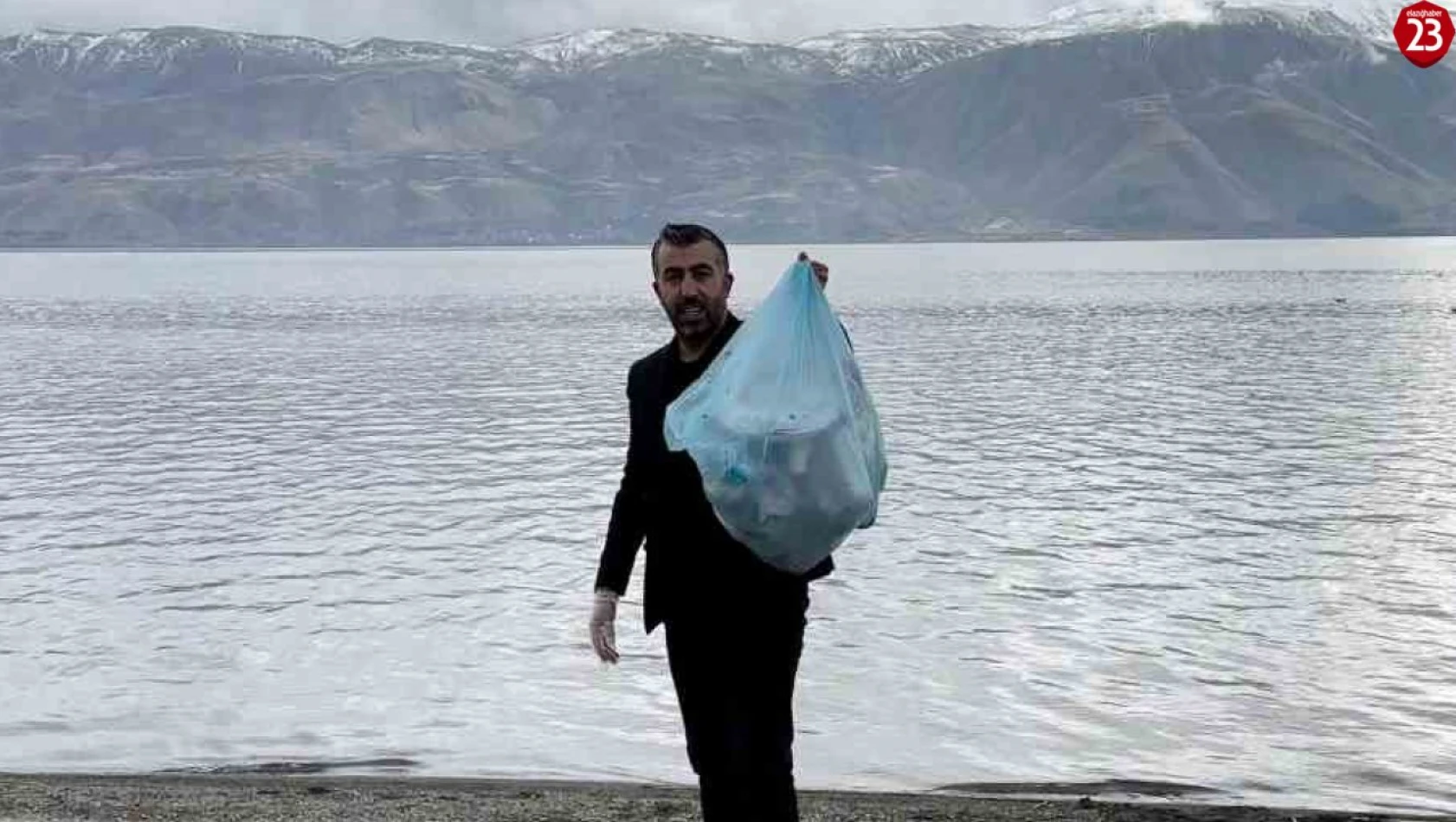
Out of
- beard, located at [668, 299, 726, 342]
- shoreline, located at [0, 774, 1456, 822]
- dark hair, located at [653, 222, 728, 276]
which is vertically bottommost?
shoreline, located at [0, 774, 1456, 822]

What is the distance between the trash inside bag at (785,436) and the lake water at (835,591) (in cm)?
800

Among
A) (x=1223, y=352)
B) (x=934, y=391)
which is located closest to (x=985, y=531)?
(x=934, y=391)

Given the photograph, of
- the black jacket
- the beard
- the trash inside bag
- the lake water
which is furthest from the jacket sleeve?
the lake water

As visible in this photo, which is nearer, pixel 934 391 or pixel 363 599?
pixel 363 599

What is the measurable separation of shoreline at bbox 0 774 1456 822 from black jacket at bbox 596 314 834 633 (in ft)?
13.9

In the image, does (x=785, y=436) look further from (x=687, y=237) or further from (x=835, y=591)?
(x=835, y=591)

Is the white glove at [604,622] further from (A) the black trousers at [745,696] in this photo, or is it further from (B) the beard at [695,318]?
(B) the beard at [695,318]

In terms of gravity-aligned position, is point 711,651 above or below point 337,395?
above

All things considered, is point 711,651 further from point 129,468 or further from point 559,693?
point 129,468

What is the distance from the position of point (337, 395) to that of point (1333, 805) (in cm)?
4302

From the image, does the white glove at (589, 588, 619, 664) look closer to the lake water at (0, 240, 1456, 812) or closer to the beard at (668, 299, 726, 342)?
the beard at (668, 299, 726, 342)

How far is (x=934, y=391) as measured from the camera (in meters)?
52.8

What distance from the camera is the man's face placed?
22.1 ft

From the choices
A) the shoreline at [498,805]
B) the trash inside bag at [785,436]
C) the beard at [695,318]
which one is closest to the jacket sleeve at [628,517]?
the beard at [695,318]
